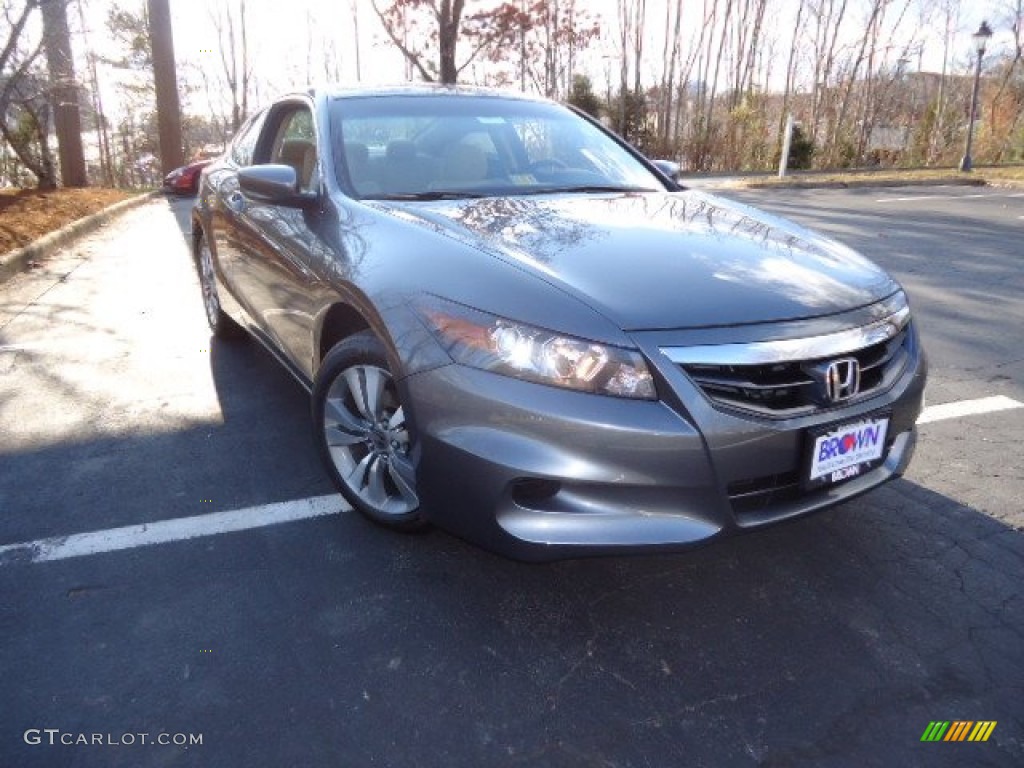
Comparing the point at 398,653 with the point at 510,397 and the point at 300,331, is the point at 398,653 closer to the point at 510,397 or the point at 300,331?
the point at 510,397

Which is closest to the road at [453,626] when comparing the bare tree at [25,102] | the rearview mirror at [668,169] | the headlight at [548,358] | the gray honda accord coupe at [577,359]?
the gray honda accord coupe at [577,359]

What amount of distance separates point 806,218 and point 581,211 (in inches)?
376

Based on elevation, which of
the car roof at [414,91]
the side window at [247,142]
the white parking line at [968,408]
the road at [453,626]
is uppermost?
the car roof at [414,91]

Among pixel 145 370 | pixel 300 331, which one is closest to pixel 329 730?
pixel 300 331

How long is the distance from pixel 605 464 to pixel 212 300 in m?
3.79

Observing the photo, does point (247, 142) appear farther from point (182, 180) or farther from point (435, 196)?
point (182, 180)

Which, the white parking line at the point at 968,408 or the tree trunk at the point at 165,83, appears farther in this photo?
the tree trunk at the point at 165,83

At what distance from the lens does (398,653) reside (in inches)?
81.9

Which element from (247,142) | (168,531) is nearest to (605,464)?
(168,531)

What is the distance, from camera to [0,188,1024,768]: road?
1808 mm

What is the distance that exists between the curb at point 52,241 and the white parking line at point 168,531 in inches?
195

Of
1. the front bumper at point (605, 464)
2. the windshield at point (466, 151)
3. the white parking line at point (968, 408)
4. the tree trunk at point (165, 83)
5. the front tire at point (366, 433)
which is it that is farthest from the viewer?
the tree trunk at point (165, 83)

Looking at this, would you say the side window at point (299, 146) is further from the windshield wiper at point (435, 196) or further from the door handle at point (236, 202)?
the windshield wiper at point (435, 196)

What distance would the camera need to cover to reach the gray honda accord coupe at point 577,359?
76.6 inches
